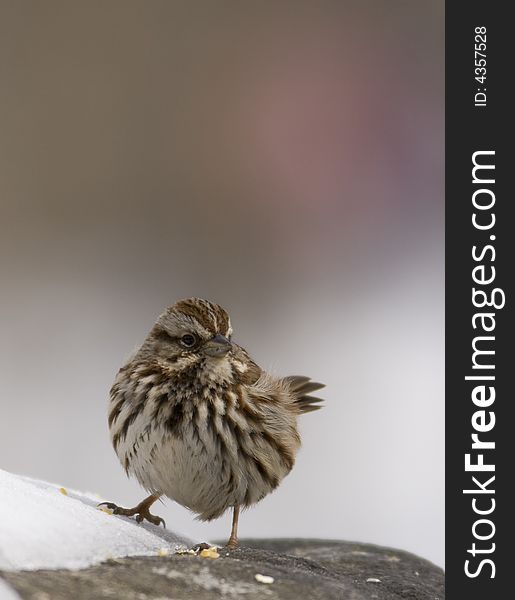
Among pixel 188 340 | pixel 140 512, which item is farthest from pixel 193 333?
pixel 140 512

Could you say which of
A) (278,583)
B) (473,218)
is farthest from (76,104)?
(278,583)

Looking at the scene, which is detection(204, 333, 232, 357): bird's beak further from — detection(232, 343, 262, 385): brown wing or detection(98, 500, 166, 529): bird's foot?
detection(98, 500, 166, 529): bird's foot

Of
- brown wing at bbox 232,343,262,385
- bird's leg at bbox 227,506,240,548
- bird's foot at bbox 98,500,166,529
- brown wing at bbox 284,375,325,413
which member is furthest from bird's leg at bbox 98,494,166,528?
brown wing at bbox 284,375,325,413

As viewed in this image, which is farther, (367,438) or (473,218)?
(367,438)

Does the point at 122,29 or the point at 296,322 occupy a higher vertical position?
the point at 122,29

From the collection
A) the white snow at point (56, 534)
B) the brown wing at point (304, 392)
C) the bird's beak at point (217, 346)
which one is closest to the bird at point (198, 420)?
the bird's beak at point (217, 346)

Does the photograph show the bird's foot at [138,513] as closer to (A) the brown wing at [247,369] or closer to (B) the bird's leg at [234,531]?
(B) the bird's leg at [234,531]

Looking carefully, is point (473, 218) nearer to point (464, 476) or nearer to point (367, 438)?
point (464, 476)
